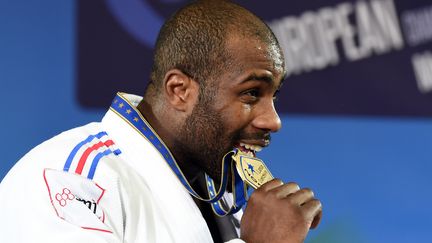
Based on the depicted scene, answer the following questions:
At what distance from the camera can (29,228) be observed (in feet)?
4.65

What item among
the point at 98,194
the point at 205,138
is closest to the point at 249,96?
the point at 205,138

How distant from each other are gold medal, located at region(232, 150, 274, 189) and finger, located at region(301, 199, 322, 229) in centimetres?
11

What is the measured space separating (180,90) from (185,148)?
0.40ft

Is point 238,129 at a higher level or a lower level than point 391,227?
higher

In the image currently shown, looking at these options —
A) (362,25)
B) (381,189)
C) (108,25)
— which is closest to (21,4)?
(108,25)

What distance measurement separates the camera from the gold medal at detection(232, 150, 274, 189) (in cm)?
164

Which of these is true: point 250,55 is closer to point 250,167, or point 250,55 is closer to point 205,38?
point 205,38

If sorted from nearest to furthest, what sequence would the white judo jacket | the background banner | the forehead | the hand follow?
the white judo jacket, the hand, the forehead, the background banner

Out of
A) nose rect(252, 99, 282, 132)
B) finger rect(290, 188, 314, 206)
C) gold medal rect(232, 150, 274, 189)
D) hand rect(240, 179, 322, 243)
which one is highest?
nose rect(252, 99, 282, 132)

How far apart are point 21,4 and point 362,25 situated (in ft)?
3.95

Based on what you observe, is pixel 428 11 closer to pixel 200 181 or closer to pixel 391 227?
pixel 391 227

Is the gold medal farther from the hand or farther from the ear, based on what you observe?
the ear

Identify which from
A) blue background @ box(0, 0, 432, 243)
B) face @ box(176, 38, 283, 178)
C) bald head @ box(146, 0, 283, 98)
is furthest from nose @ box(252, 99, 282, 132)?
blue background @ box(0, 0, 432, 243)

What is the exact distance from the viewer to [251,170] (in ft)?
5.47
